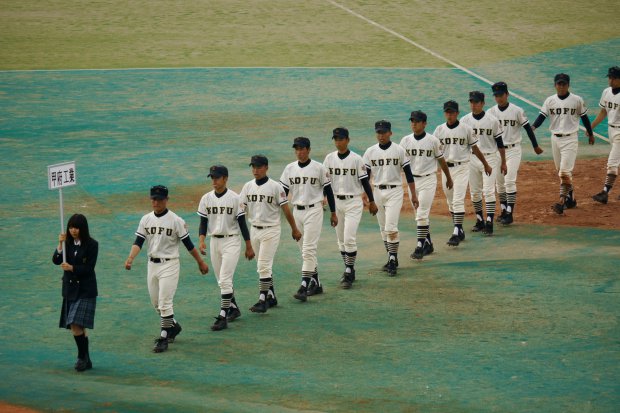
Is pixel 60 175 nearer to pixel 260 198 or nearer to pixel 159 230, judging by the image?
pixel 159 230

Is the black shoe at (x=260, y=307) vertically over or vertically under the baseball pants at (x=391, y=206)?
under

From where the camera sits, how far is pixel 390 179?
15.4 meters

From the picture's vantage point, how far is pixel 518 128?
59.5ft

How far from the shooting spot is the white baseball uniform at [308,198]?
1432 centimetres

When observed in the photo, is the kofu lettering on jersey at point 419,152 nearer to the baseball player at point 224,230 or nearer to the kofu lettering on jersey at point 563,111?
the kofu lettering on jersey at point 563,111

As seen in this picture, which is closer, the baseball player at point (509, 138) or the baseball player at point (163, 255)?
the baseball player at point (163, 255)

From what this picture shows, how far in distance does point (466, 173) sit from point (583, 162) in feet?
21.7

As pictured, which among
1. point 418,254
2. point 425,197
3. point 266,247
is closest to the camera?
point 266,247

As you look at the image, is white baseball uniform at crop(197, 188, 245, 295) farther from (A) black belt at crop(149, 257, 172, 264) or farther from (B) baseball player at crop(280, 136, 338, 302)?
(B) baseball player at crop(280, 136, 338, 302)

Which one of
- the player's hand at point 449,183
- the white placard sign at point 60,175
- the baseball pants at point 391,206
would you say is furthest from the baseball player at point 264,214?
the player's hand at point 449,183

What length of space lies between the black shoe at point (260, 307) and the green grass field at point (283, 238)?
0.19 m

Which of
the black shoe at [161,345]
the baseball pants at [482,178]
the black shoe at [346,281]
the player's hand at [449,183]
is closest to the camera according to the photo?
the black shoe at [161,345]

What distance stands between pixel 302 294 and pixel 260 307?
0.75 m

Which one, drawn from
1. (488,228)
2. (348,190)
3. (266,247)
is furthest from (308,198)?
(488,228)
